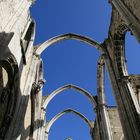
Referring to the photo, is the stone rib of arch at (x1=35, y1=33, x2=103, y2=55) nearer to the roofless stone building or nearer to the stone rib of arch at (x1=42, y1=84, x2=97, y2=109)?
the roofless stone building

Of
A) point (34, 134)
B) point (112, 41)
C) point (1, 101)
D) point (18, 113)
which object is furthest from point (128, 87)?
point (34, 134)

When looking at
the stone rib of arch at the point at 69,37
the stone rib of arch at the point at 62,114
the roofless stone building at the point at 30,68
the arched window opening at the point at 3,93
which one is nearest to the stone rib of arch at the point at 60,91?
the roofless stone building at the point at 30,68

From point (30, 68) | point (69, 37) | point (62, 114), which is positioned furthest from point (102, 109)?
point (62, 114)

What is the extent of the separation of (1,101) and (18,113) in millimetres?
1322

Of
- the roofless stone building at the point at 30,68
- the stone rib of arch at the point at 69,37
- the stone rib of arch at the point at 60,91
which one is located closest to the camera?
the roofless stone building at the point at 30,68

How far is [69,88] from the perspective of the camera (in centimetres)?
1734

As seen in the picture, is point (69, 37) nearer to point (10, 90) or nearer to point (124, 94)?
point (10, 90)

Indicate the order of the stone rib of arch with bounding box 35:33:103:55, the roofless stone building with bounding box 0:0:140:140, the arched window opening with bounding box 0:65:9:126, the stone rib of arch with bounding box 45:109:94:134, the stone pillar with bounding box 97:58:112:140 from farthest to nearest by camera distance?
the stone rib of arch with bounding box 45:109:94:134, the stone pillar with bounding box 97:58:112:140, the stone rib of arch with bounding box 35:33:103:55, the arched window opening with bounding box 0:65:9:126, the roofless stone building with bounding box 0:0:140:140

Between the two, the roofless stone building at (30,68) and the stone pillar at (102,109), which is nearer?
the roofless stone building at (30,68)

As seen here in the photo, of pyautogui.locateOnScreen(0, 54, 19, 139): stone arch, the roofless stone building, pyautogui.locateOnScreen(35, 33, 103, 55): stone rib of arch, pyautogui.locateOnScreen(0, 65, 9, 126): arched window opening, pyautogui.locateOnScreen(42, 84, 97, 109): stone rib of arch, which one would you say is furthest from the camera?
pyautogui.locateOnScreen(42, 84, 97, 109): stone rib of arch

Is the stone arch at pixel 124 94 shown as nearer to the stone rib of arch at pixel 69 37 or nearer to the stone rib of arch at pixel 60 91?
the stone rib of arch at pixel 69 37

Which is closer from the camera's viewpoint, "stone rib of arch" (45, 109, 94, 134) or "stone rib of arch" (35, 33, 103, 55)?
"stone rib of arch" (35, 33, 103, 55)

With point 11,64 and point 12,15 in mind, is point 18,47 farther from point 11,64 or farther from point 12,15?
Result: point 12,15

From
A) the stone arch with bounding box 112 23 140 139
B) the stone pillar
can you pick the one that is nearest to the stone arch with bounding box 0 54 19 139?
the stone arch with bounding box 112 23 140 139
